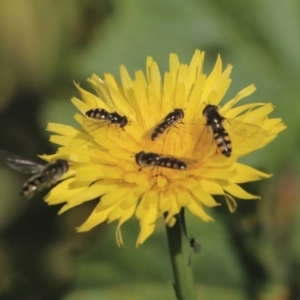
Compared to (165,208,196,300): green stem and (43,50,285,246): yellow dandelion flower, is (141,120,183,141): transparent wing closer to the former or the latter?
(43,50,285,246): yellow dandelion flower

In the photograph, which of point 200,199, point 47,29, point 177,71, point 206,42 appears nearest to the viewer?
point 200,199

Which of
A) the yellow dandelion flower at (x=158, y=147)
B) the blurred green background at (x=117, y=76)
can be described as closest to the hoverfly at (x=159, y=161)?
the yellow dandelion flower at (x=158, y=147)

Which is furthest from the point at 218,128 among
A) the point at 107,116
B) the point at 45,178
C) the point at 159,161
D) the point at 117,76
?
the point at 117,76

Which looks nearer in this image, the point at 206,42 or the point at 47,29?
the point at 206,42

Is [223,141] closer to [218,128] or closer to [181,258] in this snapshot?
[218,128]

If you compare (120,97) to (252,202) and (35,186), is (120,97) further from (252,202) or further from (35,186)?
(252,202)

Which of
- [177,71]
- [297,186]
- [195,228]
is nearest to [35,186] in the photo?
[177,71]
